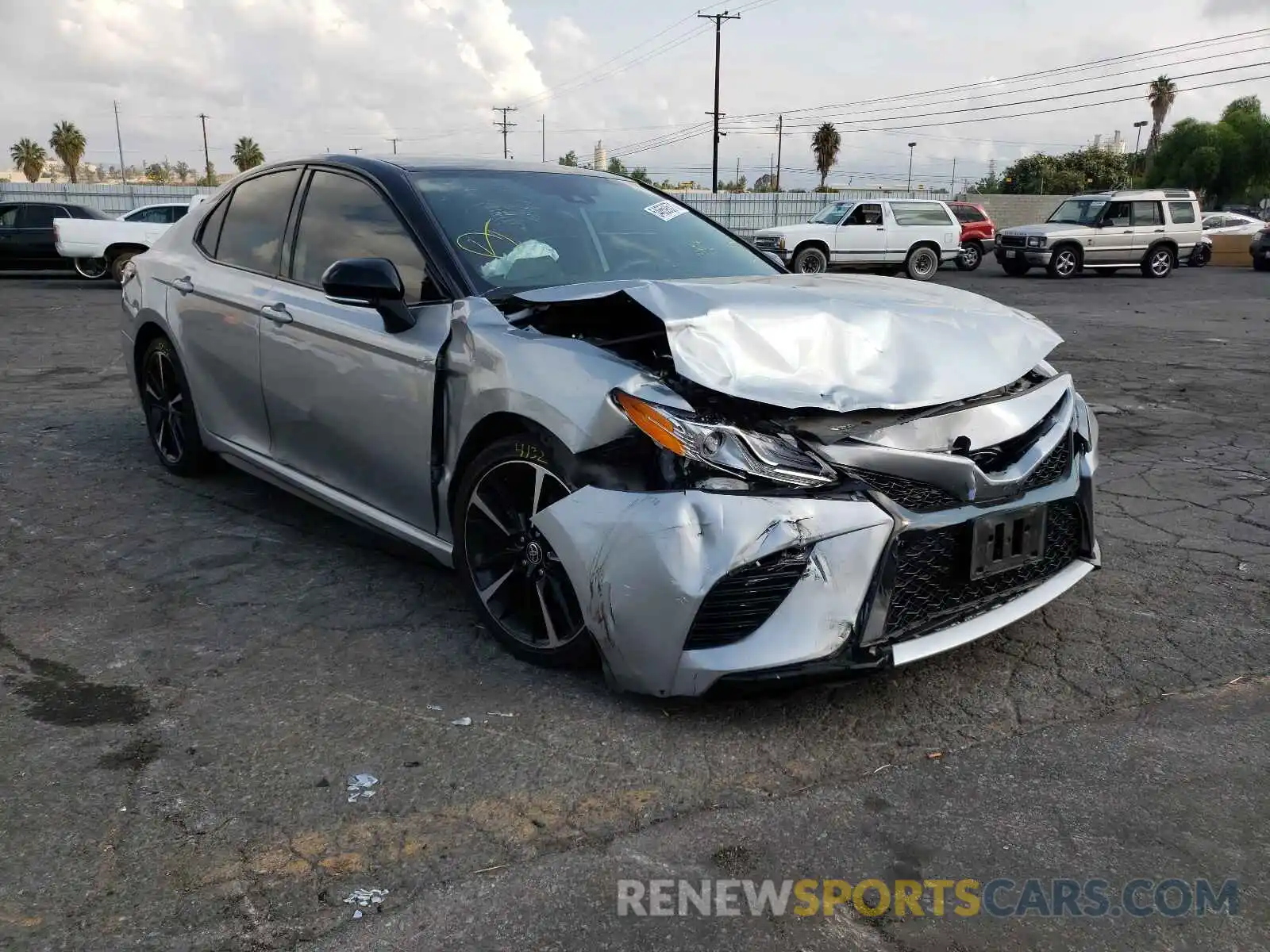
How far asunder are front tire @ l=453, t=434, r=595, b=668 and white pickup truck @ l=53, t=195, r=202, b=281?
16769 millimetres

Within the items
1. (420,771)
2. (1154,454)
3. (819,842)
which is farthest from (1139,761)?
(1154,454)

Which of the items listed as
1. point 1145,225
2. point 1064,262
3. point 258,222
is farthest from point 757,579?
point 1145,225

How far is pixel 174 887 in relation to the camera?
2.11 metres

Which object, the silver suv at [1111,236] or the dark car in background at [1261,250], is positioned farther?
the dark car in background at [1261,250]

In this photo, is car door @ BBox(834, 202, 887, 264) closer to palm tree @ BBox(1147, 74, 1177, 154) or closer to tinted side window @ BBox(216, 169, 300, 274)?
tinted side window @ BBox(216, 169, 300, 274)

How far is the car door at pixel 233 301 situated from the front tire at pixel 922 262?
19420 mm

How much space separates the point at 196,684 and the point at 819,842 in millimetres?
1870

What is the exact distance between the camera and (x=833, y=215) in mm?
22141

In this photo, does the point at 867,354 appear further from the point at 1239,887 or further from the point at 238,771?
the point at 238,771

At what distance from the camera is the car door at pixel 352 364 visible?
10.9 feet

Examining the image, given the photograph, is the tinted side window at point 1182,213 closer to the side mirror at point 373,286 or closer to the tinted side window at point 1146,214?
the tinted side window at point 1146,214

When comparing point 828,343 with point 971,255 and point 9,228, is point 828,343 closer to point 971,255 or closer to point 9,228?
point 9,228

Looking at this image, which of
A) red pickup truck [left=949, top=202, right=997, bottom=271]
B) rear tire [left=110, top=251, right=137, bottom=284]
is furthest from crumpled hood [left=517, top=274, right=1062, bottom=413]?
red pickup truck [left=949, top=202, right=997, bottom=271]

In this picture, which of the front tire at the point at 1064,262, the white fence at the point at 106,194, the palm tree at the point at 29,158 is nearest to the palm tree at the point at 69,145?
the palm tree at the point at 29,158
